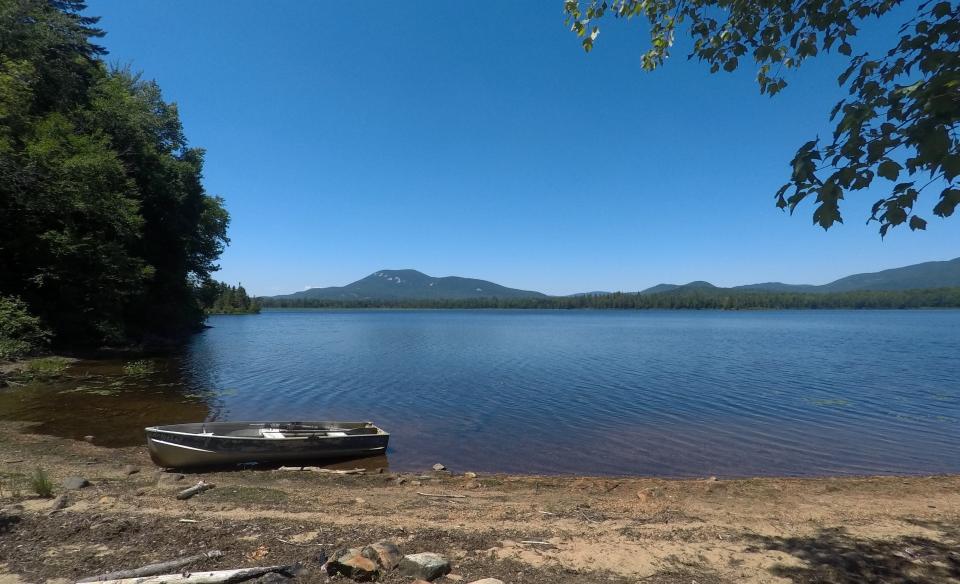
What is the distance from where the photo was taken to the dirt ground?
17.4ft

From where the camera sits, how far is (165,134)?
4028 cm

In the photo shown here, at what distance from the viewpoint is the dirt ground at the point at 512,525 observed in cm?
529

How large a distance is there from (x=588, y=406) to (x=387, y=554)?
15746mm

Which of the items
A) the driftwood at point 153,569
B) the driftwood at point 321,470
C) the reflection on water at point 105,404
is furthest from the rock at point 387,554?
the reflection on water at point 105,404

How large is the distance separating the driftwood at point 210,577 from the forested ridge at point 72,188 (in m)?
24.2

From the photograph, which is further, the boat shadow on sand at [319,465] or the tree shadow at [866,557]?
the boat shadow on sand at [319,465]

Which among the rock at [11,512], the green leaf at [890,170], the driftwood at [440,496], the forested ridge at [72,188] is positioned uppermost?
the forested ridge at [72,188]

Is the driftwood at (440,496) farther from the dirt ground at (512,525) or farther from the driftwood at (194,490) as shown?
the driftwood at (194,490)

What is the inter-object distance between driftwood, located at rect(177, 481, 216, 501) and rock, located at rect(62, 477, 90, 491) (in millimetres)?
1829

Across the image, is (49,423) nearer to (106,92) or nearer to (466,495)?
(466,495)

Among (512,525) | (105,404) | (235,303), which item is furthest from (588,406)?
(235,303)

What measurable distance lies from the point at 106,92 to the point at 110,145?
16.1 ft

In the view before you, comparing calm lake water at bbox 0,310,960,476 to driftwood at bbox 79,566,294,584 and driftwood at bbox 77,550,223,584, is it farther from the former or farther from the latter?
driftwood at bbox 79,566,294,584

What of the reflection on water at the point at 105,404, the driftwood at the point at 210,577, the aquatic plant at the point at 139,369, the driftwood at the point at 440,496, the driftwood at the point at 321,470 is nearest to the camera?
the driftwood at the point at 210,577
